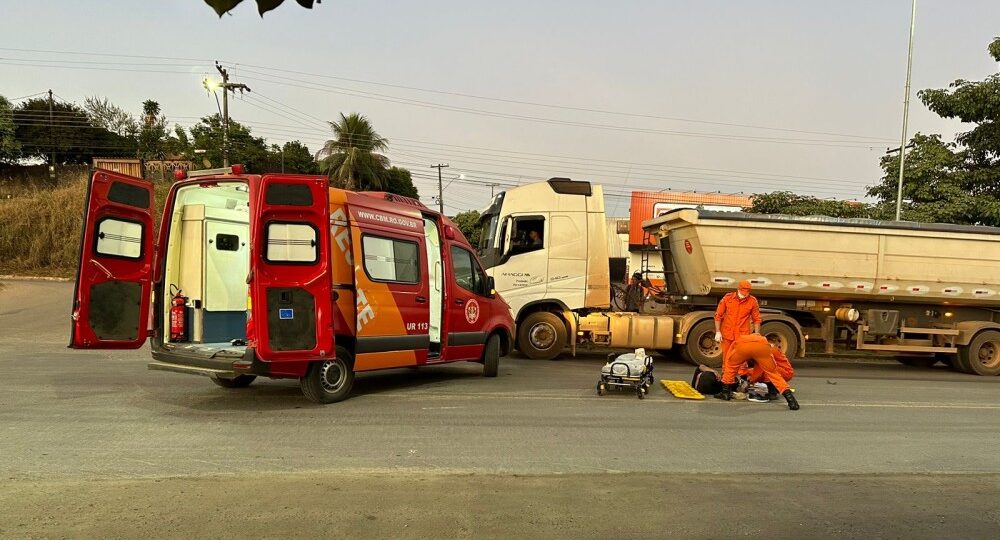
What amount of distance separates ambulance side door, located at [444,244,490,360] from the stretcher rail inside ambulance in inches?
103

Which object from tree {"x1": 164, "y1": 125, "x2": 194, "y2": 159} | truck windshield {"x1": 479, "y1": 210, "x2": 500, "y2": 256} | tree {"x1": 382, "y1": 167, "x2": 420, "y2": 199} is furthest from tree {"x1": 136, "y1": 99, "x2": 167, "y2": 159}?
truck windshield {"x1": 479, "y1": 210, "x2": 500, "y2": 256}

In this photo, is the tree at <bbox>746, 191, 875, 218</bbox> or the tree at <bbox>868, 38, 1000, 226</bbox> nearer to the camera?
the tree at <bbox>868, 38, 1000, 226</bbox>

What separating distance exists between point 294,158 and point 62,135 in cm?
1762

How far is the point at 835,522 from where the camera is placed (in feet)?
13.4

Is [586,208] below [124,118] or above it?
below

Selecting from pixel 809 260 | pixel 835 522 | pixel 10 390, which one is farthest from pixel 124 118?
pixel 835 522

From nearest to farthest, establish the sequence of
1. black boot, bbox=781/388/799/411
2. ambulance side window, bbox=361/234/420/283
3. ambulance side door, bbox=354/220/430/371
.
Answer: ambulance side door, bbox=354/220/430/371
ambulance side window, bbox=361/234/420/283
black boot, bbox=781/388/799/411

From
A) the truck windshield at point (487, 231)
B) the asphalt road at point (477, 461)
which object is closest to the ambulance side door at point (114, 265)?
the asphalt road at point (477, 461)

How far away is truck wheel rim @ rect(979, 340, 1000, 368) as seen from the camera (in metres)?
12.4

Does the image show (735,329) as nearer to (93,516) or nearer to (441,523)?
(441,523)

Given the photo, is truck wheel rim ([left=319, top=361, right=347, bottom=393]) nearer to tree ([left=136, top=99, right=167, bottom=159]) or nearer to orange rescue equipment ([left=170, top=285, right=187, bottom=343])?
orange rescue equipment ([left=170, top=285, right=187, bottom=343])

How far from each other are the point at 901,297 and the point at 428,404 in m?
9.99

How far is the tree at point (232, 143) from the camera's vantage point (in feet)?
134

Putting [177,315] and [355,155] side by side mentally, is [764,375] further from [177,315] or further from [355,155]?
[355,155]
